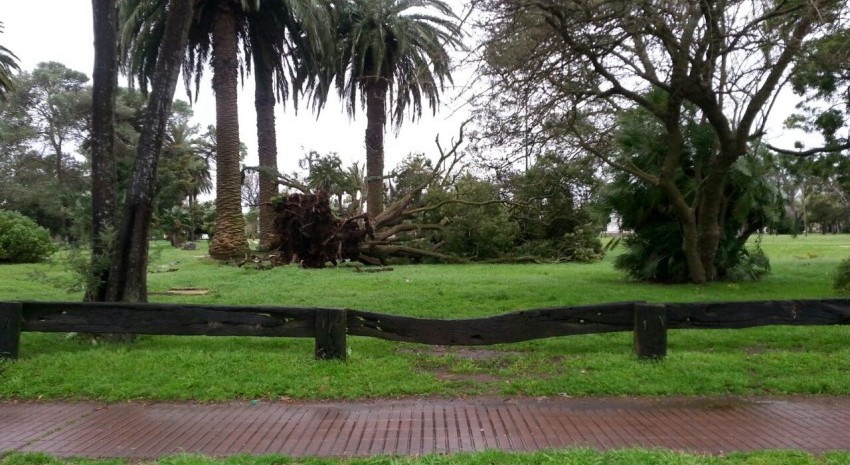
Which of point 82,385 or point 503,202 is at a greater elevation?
point 503,202

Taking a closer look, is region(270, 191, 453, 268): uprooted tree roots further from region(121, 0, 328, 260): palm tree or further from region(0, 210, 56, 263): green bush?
region(0, 210, 56, 263): green bush

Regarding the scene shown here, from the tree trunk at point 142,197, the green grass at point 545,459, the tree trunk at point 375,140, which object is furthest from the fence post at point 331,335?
the tree trunk at point 375,140

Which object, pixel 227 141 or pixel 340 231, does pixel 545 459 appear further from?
pixel 227 141

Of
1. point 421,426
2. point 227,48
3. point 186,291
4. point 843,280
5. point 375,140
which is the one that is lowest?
point 421,426

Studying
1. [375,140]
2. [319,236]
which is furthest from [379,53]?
[319,236]

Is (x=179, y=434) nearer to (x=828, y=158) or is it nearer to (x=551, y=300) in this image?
(x=551, y=300)

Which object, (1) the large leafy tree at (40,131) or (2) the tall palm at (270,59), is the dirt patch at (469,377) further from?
(1) the large leafy tree at (40,131)

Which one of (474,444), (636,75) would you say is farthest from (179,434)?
(636,75)

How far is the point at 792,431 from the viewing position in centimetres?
472

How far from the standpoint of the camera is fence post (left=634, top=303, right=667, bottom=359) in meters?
6.50

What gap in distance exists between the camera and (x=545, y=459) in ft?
13.3

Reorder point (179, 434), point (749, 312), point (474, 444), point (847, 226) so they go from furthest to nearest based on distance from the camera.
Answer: point (847, 226)
point (749, 312)
point (179, 434)
point (474, 444)

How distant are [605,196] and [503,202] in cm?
577

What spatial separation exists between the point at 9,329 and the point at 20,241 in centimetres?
1574
